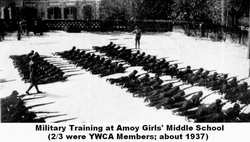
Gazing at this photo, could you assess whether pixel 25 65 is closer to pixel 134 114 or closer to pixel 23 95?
pixel 23 95

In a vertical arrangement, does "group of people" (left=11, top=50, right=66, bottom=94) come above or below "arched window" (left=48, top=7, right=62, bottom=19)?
below

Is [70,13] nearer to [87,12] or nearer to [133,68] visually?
[87,12]

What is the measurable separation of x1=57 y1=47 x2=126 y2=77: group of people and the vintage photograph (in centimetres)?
6

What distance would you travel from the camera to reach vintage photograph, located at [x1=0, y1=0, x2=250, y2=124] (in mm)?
13727

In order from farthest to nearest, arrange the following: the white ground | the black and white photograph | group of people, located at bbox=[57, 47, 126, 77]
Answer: group of people, located at bbox=[57, 47, 126, 77], the white ground, the black and white photograph

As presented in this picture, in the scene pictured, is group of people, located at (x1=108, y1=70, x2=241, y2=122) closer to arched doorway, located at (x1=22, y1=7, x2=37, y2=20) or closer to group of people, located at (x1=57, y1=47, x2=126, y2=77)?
group of people, located at (x1=57, y1=47, x2=126, y2=77)

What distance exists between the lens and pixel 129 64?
73.5 ft

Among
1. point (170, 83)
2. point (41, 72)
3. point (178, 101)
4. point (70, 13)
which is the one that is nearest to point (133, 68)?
point (41, 72)

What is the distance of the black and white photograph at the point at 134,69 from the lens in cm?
1348

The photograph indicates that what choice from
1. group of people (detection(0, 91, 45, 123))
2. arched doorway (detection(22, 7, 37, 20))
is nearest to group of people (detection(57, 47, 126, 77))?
group of people (detection(0, 91, 45, 123))

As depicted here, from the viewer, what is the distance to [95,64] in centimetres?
2116

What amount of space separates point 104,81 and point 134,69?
3.10 metres

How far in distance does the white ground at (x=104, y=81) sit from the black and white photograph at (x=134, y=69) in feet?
0.12

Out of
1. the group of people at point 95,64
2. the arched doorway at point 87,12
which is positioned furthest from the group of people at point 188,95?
the arched doorway at point 87,12
